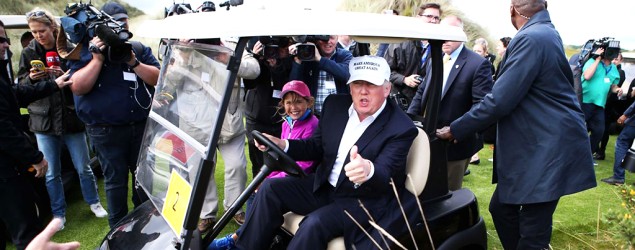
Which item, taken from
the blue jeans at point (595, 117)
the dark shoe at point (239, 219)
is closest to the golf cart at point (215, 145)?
the dark shoe at point (239, 219)

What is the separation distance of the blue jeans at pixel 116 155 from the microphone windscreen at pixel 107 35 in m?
0.67

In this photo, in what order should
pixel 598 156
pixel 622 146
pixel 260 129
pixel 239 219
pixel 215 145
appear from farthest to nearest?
pixel 598 156 → pixel 622 146 → pixel 239 219 → pixel 260 129 → pixel 215 145

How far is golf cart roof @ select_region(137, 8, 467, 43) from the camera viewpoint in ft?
4.95

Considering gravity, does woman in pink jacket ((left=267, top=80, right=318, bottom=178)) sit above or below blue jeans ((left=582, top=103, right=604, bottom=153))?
above

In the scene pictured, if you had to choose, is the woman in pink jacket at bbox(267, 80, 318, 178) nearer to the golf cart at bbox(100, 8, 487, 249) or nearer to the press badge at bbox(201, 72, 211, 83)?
the golf cart at bbox(100, 8, 487, 249)

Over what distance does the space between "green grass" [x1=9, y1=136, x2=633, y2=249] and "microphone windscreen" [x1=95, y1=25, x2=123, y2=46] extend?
1580mm

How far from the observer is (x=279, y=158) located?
6.77ft

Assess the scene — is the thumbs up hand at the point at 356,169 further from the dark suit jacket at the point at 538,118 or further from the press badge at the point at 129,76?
the press badge at the point at 129,76

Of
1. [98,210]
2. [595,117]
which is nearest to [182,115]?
[98,210]

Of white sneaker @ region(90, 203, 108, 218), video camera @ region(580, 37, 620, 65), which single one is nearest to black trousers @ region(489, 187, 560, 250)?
white sneaker @ region(90, 203, 108, 218)

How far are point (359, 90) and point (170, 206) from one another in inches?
39.2

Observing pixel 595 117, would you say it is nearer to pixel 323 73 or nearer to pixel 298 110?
pixel 323 73

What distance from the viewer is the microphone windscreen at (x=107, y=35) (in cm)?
247

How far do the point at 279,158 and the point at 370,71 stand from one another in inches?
23.0
